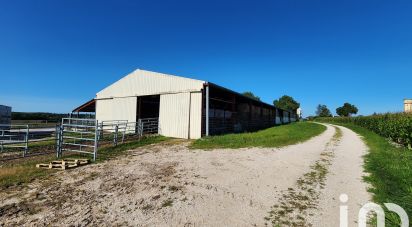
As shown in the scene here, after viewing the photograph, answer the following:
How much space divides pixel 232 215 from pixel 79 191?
151 inches

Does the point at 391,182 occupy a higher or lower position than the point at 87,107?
lower

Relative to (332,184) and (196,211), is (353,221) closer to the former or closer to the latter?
(332,184)

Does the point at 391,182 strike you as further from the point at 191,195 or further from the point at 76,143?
the point at 76,143

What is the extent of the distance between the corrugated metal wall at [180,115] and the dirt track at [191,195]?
7.91 meters

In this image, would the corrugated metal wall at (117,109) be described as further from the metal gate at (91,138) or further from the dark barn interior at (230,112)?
the dark barn interior at (230,112)

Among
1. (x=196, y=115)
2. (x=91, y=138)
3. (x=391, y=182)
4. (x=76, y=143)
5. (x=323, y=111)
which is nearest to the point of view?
(x=391, y=182)

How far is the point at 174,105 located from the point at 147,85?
3.62 m

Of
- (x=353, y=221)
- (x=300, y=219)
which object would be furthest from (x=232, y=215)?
(x=353, y=221)

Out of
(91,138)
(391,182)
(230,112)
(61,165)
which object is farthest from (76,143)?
(391,182)

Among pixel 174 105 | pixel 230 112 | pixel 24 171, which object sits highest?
pixel 174 105

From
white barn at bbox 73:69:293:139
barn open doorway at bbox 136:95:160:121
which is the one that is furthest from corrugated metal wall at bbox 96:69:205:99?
barn open doorway at bbox 136:95:160:121

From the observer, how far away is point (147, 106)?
22.9 m

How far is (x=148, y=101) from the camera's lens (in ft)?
73.4

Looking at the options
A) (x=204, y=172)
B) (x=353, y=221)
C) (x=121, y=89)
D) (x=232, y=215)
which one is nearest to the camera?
(x=353, y=221)
